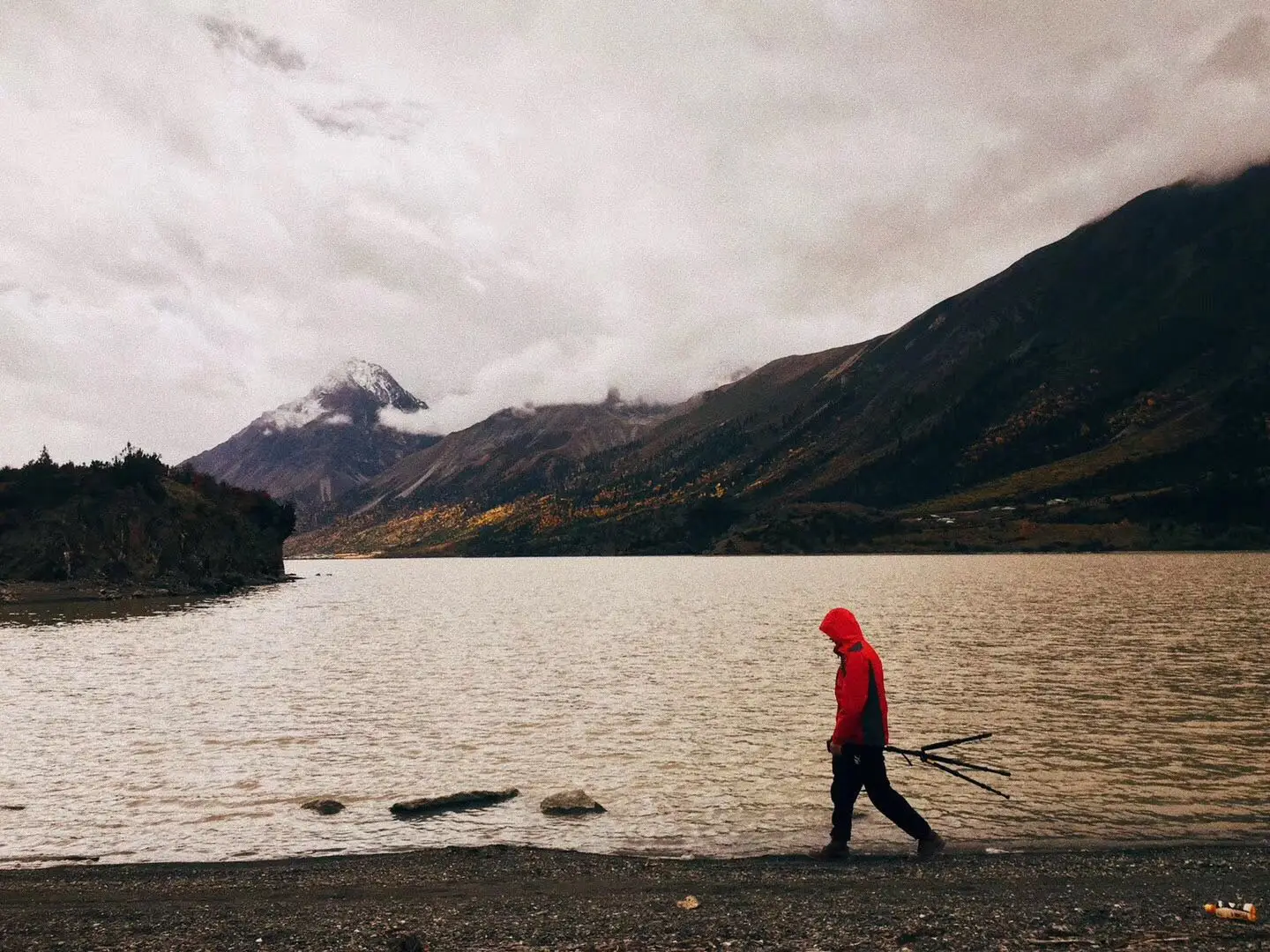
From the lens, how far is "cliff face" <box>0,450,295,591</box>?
14500 centimetres

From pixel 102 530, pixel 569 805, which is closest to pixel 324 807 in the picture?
pixel 569 805

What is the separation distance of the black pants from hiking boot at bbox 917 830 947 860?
0.40 ft

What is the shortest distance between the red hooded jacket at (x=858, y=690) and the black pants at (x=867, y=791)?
1.22 feet

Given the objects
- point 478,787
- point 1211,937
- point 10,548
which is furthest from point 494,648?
point 10,548

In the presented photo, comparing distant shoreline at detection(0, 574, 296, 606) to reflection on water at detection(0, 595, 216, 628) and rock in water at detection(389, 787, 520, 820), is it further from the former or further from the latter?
rock in water at detection(389, 787, 520, 820)

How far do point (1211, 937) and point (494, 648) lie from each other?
5864 centimetres

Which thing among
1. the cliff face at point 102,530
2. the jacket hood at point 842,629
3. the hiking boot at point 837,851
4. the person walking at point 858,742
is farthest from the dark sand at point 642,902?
the cliff face at point 102,530

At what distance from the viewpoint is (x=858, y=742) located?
18594mm

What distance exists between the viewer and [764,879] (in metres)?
17.4

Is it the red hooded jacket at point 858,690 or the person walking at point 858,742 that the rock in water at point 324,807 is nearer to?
the person walking at point 858,742

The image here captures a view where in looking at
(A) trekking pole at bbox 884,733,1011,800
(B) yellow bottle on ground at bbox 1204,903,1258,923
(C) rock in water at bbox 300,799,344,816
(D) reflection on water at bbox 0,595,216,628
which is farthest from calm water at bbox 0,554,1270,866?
(D) reflection on water at bbox 0,595,216,628

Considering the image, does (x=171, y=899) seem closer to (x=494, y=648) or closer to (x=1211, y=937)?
(x=1211, y=937)

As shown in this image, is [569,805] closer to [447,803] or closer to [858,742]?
[447,803]

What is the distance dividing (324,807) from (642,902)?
12.3 m
